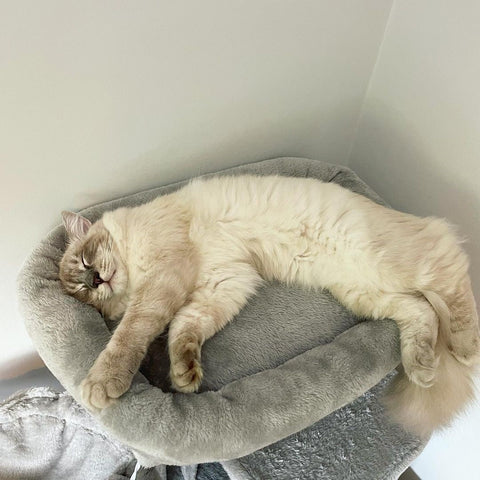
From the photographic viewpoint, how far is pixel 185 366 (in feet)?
3.78

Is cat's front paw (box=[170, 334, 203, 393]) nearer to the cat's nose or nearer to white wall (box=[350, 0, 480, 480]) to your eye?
the cat's nose

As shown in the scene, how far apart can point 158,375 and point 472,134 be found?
3.97 feet

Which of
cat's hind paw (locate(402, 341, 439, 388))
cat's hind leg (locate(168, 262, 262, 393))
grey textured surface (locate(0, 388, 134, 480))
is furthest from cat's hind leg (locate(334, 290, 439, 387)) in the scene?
grey textured surface (locate(0, 388, 134, 480))

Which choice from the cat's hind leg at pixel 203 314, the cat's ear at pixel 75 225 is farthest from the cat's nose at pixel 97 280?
the cat's hind leg at pixel 203 314

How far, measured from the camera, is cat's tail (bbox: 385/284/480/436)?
1.23 m

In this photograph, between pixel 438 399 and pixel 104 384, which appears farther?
pixel 438 399

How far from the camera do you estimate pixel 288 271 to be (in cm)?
146

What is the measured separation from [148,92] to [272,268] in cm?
66

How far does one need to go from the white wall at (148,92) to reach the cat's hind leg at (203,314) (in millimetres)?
431

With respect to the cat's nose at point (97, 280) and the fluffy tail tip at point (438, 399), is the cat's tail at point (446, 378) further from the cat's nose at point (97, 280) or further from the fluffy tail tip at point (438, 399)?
the cat's nose at point (97, 280)

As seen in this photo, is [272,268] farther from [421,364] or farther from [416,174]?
[416,174]

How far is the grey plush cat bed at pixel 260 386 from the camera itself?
1.06 meters

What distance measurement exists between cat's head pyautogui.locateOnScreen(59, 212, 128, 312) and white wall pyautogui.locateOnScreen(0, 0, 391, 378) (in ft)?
0.43

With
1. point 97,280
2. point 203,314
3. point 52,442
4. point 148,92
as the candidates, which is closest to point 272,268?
point 203,314
